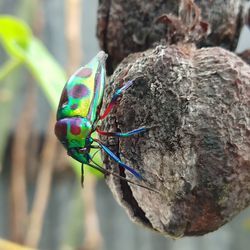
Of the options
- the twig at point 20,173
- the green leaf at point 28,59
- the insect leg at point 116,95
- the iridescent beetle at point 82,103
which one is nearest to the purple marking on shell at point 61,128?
the iridescent beetle at point 82,103

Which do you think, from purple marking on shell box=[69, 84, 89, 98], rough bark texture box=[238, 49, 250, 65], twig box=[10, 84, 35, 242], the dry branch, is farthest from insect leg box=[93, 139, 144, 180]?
twig box=[10, 84, 35, 242]

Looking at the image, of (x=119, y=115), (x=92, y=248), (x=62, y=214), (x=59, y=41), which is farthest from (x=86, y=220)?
(x=119, y=115)

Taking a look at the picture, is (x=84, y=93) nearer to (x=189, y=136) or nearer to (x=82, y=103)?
(x=82, y=103)

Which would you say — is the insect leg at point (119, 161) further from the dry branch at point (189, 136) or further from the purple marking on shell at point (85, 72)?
the purple marking on shell at point (85, 72)

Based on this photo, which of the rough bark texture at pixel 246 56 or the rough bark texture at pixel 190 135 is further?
the rough bark texture at pixel 246 56

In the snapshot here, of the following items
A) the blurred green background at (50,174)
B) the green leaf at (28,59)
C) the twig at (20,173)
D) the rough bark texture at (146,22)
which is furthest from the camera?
the twig at (20,173)

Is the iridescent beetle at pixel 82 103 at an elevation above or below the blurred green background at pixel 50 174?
above
